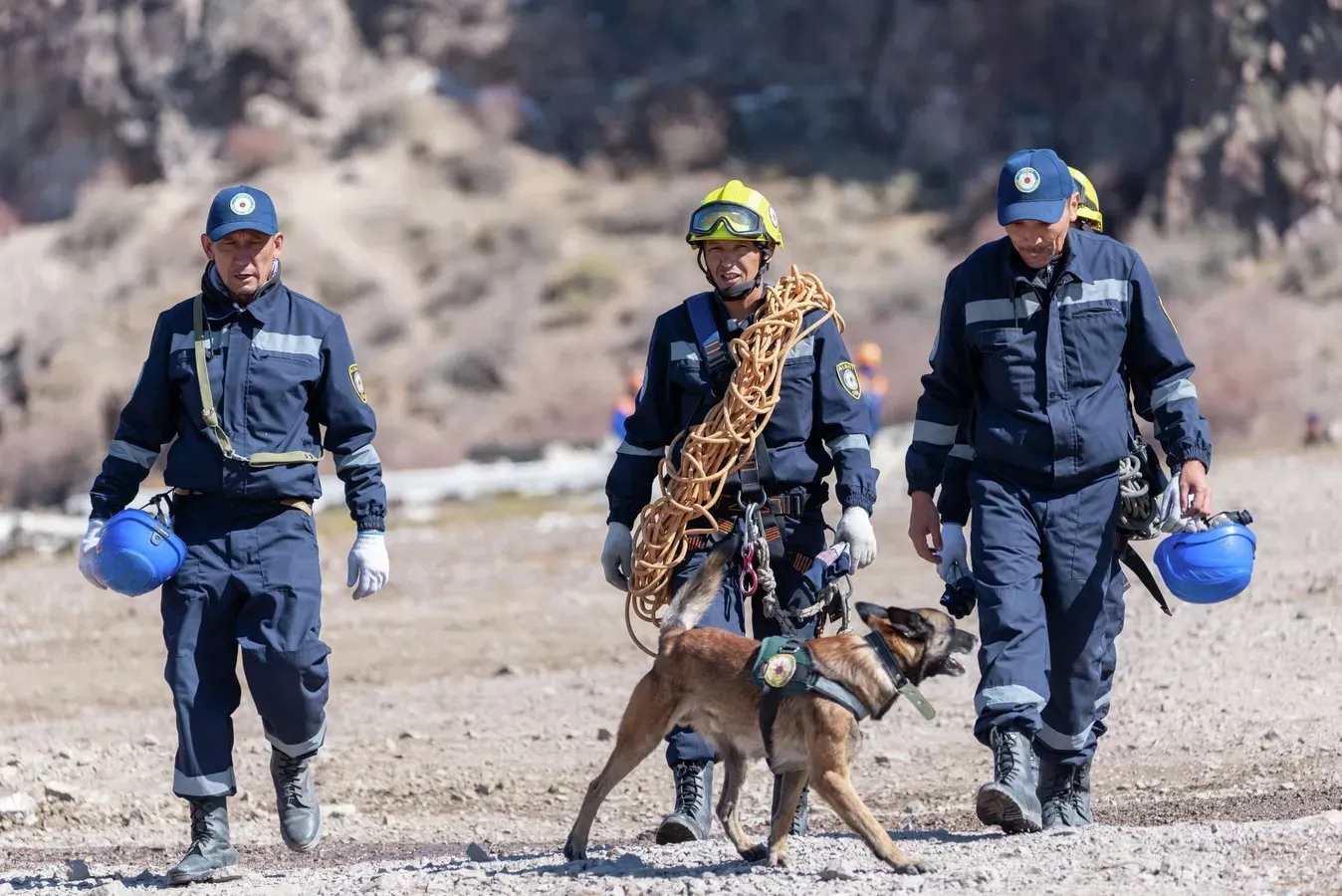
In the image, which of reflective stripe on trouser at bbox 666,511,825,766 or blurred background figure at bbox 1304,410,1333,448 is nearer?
reflective stripe on trouser at bbox 666,511,825,766

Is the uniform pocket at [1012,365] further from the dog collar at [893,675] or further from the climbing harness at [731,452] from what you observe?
the dog collar at [893,675]

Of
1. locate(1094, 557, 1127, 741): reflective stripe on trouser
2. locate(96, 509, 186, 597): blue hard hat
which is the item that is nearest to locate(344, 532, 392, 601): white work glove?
locate(96, 509, 186, 597): blue hard hat

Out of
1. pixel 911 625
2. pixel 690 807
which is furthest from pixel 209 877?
pixel 911 625

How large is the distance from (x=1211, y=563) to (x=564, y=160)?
140 feet

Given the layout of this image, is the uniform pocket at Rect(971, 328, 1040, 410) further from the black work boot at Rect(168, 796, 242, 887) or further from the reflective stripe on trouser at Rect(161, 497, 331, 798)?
the black work boot at Rect(168, 796, 242, 887)

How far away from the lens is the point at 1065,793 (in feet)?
21.5

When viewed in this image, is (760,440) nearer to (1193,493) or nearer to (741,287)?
(741,287)

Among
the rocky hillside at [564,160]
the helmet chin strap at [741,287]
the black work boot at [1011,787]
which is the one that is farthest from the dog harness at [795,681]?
the rocky hillside at [564,160]

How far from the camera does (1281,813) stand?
6.71 meters

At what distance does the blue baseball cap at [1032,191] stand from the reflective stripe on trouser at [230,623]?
241 centimetres

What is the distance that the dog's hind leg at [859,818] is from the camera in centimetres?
566

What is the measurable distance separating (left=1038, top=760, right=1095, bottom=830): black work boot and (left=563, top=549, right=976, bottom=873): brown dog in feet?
2.40

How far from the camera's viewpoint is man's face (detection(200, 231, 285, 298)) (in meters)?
6.34

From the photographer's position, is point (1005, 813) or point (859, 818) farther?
point (1005, 813)
